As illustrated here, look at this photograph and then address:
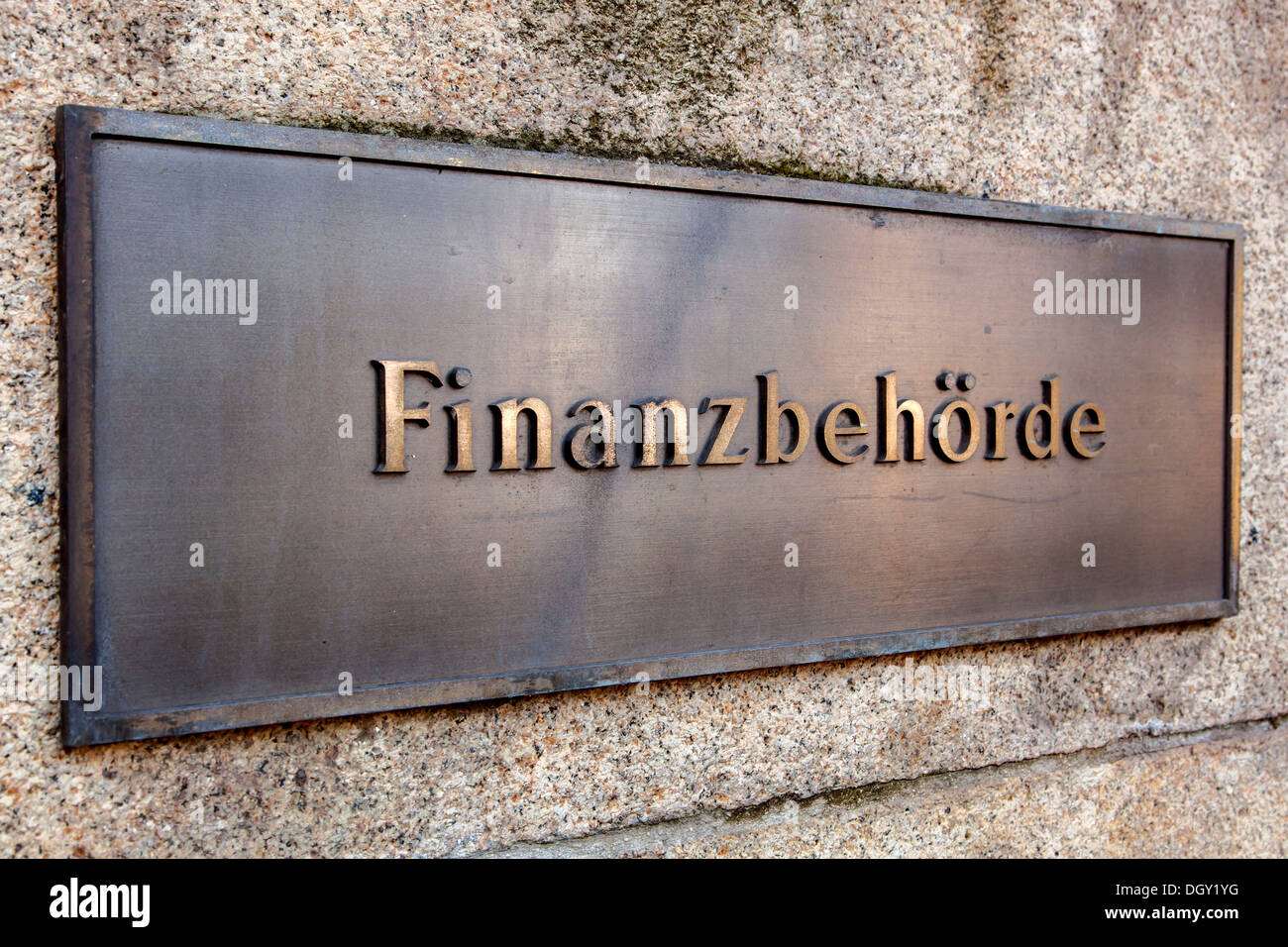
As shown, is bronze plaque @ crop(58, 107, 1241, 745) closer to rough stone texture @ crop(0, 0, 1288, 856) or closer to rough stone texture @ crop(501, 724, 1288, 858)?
rough stone texture @ crop(0, 0, 1288, 856)

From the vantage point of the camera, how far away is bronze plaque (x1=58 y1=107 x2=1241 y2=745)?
1282mm

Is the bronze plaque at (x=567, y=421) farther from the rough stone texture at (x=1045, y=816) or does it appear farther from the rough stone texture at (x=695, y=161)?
the rough stone texture at (x=1045, y=816)

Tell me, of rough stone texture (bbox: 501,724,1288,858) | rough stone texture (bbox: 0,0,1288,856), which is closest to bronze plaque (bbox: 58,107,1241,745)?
rough stone texture (bbox: 0,0,1288,856)

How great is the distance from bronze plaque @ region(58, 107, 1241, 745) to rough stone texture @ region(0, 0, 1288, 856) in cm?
9

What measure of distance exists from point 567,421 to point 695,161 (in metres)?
0.58

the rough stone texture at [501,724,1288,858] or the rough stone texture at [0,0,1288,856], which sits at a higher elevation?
the rough stone texture at [0,0,1288,856]

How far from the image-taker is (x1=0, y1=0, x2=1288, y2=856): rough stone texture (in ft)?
4.23

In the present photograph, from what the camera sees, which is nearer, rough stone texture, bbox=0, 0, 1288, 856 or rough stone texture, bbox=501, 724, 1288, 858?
rough stone texture, bbox=0, 0, 1288, 856

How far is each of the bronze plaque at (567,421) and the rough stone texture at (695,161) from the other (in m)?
0.09

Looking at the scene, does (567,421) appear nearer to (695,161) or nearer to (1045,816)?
(695,161)

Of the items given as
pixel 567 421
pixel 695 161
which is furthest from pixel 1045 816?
pixel 695 161

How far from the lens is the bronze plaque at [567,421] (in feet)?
4.21

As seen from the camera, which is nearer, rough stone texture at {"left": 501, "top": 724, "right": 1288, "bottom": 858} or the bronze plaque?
the bronze plaque

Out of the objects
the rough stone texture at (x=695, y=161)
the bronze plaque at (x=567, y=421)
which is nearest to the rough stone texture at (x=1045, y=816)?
the rough stone texture at (x=695, y=161)
